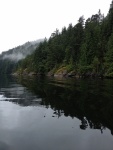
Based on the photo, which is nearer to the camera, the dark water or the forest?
the dark water

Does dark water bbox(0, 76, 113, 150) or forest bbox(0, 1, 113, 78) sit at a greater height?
forest bbox(0, 1, 113, 78)

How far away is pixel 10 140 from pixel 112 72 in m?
57.1

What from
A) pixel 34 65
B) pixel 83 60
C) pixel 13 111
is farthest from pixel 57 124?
pixel 34 65

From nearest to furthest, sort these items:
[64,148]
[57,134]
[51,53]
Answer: [64,148], [57,134], [51,53]

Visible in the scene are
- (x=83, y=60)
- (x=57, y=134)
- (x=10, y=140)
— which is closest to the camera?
(x=10, y=140)

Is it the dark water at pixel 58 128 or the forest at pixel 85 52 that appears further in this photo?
the forest at pixel 85 52

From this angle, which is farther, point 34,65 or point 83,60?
point 34,65

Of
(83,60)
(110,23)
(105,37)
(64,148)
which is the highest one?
(110,23)

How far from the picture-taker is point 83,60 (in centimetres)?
8681

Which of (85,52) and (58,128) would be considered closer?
(58,128)

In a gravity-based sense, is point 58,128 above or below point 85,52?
below

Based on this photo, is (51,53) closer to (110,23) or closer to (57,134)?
(110,23)

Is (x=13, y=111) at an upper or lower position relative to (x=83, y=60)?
lower

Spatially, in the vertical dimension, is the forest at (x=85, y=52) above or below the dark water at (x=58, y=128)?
above
